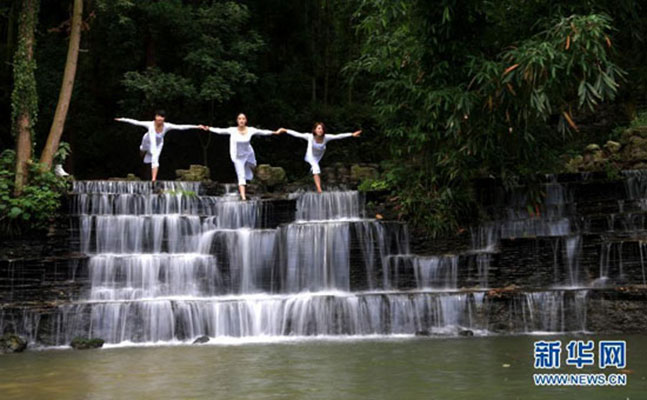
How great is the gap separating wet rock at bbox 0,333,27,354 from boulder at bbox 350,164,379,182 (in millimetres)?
10750

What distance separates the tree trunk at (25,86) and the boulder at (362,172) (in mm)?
8025

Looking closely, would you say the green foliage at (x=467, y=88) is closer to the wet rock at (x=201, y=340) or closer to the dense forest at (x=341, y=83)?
the dense forest at (x=341, y=83)

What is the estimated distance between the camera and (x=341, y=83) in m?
29.9

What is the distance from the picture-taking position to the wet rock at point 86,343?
428 inches

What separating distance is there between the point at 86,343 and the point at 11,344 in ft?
3.10

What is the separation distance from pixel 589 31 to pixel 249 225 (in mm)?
7241

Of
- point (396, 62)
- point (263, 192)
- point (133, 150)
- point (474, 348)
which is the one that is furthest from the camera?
point (133, 150)

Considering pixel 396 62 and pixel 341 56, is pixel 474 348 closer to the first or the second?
pixel 396 62

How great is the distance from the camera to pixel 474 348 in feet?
29.5

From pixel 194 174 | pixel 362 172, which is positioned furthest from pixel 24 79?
pixel 362 172

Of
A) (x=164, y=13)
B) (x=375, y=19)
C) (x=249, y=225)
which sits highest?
(x=164, y=13)

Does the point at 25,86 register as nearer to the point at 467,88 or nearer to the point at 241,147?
the point at 241,147

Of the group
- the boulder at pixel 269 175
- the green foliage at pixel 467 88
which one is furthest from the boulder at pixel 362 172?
the green foliage at pixel 467 88

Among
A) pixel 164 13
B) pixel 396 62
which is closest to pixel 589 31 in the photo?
pixel 396 62
